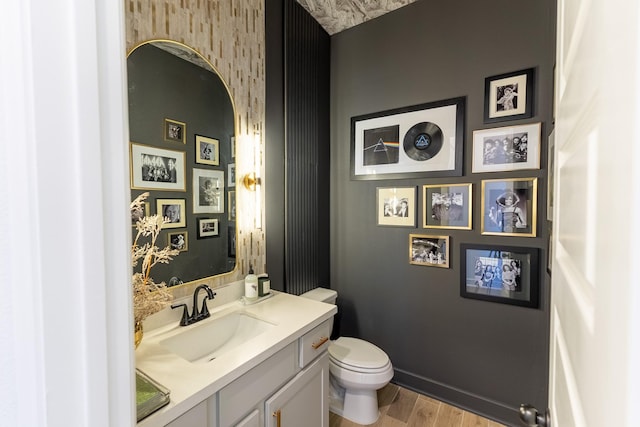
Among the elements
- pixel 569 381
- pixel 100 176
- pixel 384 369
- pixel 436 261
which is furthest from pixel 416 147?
pixel 100 176

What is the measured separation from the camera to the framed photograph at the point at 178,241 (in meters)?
1.28

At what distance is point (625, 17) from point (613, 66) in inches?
1.6

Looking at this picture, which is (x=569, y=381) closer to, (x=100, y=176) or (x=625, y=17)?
(x=625, y=17)

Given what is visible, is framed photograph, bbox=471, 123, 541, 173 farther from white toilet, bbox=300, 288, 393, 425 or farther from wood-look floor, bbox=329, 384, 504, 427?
wood-look floor, bbox=329, 384, 504, 427

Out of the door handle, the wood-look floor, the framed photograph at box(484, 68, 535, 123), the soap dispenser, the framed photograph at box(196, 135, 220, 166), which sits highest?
the framed photograph at box(484, 68, 535, 123)

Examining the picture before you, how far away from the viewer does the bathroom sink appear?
3.88ft

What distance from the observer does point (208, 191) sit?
146cm

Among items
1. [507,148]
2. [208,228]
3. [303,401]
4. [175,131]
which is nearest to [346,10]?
[507,148]

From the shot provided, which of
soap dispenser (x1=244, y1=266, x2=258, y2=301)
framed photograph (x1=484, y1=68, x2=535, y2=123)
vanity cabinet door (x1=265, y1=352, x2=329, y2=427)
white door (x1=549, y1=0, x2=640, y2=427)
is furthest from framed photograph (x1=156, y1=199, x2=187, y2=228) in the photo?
framed photograph (x1=484, y1=68, x2=535, y2=123)

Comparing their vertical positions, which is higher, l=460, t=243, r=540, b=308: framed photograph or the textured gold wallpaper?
the textured gold wallpaper

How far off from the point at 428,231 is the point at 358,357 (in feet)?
3.30

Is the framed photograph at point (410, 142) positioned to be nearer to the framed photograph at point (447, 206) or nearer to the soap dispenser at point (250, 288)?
the framed photograph at point (447, 206)

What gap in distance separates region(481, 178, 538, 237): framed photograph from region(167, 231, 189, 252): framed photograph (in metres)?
1.82

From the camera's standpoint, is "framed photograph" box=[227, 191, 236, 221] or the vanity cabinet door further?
"framed photograph" box=[227, 191, 236, 221]
